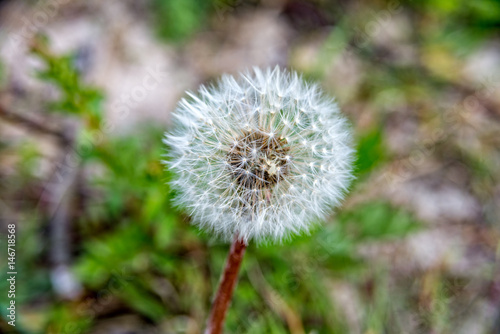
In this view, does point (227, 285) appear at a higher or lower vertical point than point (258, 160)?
lower

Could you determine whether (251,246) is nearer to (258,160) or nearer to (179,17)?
(258,160)

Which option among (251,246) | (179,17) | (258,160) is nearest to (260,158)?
(258,160)

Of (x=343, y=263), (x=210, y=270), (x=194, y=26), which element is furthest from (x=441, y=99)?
(x=210, y=270)

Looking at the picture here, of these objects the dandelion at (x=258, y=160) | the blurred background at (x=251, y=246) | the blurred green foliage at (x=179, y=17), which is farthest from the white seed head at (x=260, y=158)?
the blurred green foliage at (x=179, y=17)

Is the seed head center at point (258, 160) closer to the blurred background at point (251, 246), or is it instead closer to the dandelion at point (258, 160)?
the dandelion at point (258, 160)

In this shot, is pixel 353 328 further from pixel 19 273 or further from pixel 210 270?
pixel 19 273

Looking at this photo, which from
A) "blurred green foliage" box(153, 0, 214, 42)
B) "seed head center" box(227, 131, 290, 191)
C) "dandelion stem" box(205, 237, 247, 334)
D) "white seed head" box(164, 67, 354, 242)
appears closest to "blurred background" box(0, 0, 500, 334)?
"blurred green foliage" box(153, 0, 214, 42)

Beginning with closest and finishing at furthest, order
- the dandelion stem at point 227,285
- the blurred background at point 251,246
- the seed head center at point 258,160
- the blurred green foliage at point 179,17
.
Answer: the dandelion stem at point 227,285
the seed head center at point 258,160
the blurred background at point 251,246
the blurred green foliage at point 179,17
